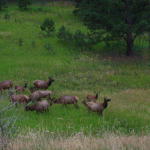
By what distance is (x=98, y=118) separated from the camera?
14.8 metres

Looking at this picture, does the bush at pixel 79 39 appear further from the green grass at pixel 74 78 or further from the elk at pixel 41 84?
the elk at pixel 41 84

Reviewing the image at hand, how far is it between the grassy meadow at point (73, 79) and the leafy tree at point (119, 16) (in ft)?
6.80

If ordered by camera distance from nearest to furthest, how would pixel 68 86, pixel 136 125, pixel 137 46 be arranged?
pixel 136 125, pixel 68 86, pixel 137 46

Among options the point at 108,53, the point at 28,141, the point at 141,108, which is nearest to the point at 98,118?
the point at 141,108

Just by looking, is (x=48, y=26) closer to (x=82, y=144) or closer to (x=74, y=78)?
(x=74, y=78)

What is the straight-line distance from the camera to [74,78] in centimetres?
2455

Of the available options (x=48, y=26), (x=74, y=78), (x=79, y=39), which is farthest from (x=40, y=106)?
(x=48, y=26)

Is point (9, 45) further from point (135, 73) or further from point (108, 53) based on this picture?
point (135, 73)

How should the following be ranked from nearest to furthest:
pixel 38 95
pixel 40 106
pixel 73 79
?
1. pixel 40 106
2. pixel 38 95
3. pixel 73 79

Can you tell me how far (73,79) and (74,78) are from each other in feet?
1.16

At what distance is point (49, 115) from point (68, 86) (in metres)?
7.53

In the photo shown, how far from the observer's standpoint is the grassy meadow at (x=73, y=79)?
45.0 feet

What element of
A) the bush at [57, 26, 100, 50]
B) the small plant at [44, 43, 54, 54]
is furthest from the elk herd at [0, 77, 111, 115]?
the bush at [57, 26, 100, 50]

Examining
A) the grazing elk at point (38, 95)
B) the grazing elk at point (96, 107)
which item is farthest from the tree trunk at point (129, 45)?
the grazing elk at point (96, 107)
